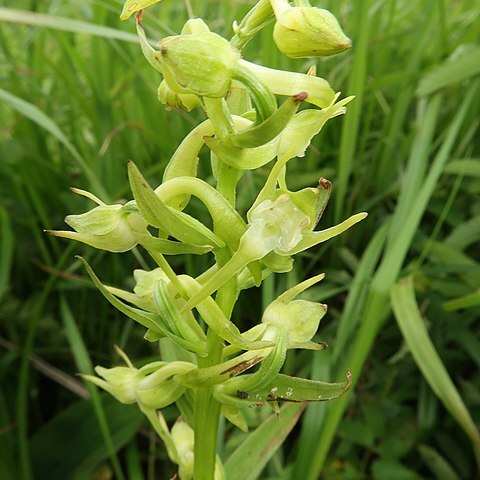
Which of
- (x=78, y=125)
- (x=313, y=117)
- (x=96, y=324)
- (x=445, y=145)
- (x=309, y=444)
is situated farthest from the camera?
(x=78, y=125)

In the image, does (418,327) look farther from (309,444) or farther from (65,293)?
(65,293)

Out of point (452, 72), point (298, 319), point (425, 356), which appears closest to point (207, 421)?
point (298, 319)

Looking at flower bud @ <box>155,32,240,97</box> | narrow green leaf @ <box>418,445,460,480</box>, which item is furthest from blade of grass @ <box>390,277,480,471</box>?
flower bud @ <box>155,32,240,97</box>

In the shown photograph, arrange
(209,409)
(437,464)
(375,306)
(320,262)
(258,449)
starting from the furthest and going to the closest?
(320,262) < (437,464) < (375,306) < (258,449) < (209,409)

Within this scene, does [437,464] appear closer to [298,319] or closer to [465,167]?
[465,167]

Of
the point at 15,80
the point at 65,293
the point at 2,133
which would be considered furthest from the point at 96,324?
the point at 15,80

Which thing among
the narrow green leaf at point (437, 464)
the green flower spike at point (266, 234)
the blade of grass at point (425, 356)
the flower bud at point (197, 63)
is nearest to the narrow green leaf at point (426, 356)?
the blade of grass at point (425, 356)
